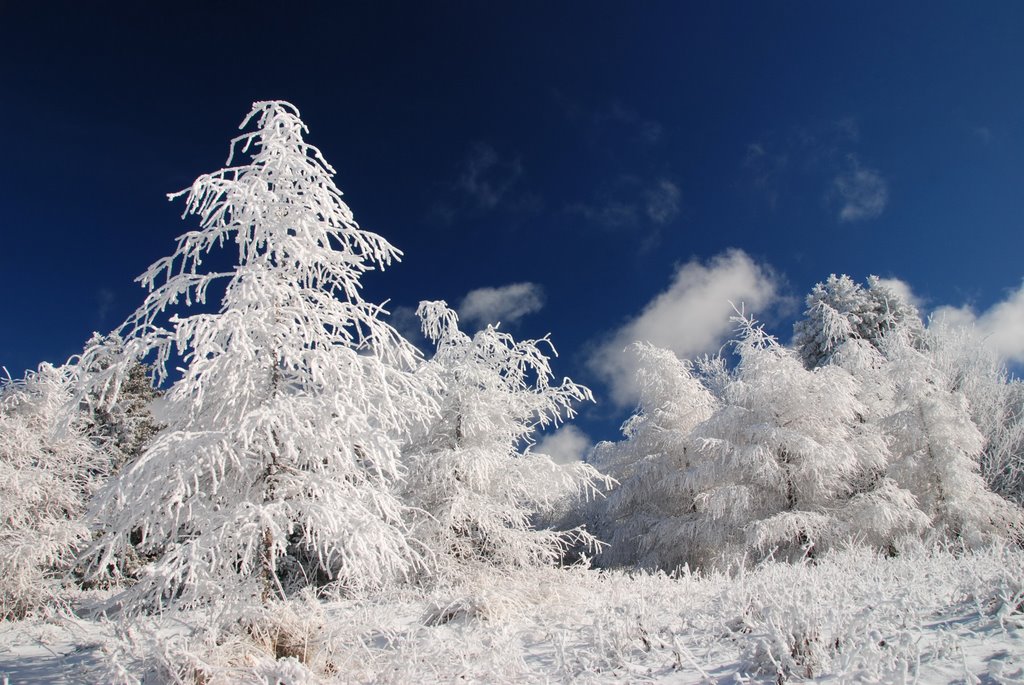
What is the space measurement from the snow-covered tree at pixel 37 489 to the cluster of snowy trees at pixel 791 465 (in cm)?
1408

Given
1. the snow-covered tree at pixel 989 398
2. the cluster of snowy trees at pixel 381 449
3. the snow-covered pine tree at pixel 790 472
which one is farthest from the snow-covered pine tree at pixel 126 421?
the snow-covered tree at pixel 989 398

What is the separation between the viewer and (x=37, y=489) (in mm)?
13664

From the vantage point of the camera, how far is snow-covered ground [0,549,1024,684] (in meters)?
4.11

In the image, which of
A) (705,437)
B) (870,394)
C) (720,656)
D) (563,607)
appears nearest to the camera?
(720,656)

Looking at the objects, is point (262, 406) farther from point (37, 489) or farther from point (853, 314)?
point (853, 314)

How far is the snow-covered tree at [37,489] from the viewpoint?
1302cm

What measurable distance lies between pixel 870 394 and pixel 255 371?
17.5 metres

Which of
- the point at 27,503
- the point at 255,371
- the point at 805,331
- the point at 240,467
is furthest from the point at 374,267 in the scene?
the point at 805,331

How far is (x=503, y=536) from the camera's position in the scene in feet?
35.8

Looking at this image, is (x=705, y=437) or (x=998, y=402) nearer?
(x=705, y=437)

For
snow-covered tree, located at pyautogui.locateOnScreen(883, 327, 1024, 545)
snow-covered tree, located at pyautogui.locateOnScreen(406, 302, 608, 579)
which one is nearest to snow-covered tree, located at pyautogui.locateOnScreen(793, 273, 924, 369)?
snow-covered tree, located at pyautogui.locateOnScreen(883, 327, 1024, 545)

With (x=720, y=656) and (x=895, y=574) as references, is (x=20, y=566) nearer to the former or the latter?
(x=720, y=656)

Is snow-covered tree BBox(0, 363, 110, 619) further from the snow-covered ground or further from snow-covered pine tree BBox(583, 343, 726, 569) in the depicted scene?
snow-covered pine tree BBox(583, 343, 726, 569)

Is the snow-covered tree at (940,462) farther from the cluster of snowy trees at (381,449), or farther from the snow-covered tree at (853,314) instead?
the snow-covered tree at (853,314)
